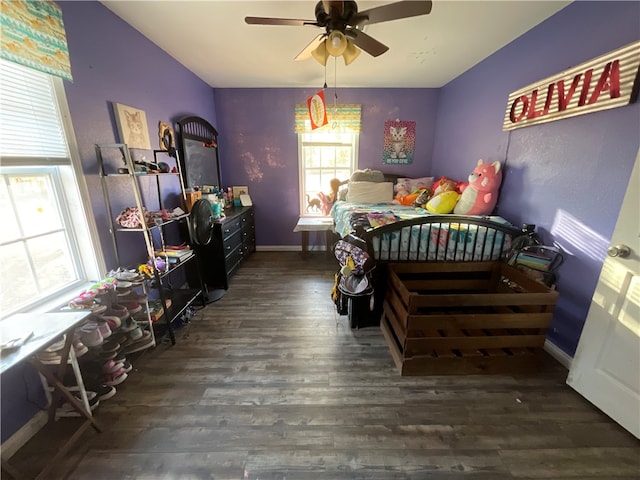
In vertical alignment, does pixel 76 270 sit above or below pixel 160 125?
below

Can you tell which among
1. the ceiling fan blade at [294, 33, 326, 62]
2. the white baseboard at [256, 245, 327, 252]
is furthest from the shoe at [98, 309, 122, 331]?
the white baseboard at [256, 245, 327, 252]

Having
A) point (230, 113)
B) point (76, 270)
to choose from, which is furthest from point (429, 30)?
point (76, 270)

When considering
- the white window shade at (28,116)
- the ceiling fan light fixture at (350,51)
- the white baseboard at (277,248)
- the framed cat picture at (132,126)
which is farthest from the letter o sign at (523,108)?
the white window shade at (28,116)

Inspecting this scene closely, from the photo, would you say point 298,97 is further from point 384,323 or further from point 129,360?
point 129,360

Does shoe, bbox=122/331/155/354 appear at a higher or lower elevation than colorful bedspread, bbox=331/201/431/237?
lower

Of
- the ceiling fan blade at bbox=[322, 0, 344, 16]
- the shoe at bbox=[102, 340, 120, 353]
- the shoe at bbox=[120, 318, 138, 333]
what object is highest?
the ceiling fan blade at bbox=[322, 0, 344, 16]

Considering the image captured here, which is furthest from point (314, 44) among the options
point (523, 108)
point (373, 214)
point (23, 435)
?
point (23, 435)

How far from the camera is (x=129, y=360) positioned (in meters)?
1.81

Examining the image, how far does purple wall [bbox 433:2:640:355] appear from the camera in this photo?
150 centimetres

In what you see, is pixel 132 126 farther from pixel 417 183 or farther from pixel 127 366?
pixel 417 183

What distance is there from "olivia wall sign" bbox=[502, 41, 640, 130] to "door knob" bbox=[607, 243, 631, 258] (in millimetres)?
803

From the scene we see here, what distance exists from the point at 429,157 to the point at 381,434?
3.65 meters

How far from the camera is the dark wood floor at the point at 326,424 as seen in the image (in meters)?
1.20

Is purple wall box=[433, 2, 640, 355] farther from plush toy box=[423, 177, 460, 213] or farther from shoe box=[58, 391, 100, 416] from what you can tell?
shoe box=[58, 391, 100, 416]
